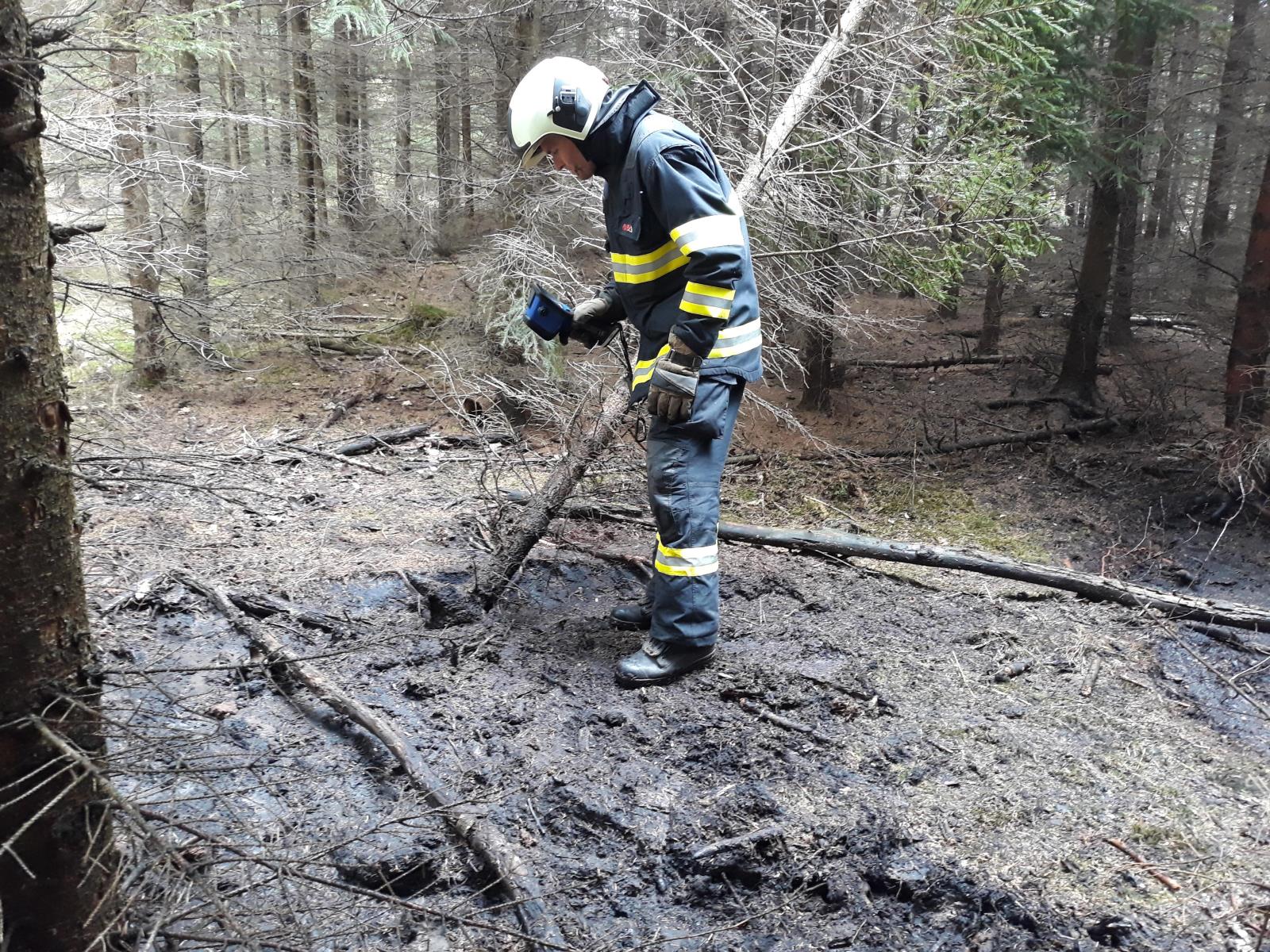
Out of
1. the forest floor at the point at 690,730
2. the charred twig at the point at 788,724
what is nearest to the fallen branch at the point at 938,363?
the forest floor at the point at 690,730

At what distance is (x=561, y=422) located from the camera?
515cm

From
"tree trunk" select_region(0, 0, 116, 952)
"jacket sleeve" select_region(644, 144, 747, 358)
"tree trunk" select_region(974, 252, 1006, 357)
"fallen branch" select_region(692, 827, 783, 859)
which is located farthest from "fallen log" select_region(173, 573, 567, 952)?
"tree trunk" select_region(974, 252, 1006, 357)

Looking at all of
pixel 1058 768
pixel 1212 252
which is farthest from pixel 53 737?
pixel 1212 252

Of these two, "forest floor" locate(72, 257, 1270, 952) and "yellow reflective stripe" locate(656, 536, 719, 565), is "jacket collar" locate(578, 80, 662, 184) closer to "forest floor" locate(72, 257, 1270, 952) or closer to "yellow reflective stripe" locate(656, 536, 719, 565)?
"yellow reflective stripe" locate(656, 536, 719, 565)

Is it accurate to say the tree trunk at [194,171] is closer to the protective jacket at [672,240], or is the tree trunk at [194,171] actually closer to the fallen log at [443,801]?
the fallen log at [443,801]

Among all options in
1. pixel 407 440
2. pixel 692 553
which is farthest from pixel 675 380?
pixel 407 440

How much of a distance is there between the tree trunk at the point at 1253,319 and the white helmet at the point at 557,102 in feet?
20.5

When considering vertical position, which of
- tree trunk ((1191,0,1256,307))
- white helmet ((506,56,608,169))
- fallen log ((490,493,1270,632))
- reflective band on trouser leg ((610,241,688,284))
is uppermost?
tree trunk ((1191,0,1256,307))

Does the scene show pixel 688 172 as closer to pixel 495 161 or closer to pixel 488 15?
pixel 488 15

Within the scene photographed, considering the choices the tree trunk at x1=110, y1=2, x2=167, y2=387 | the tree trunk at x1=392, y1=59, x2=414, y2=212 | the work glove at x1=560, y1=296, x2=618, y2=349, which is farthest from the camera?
the tree trunk at x1=392, y1=59, x2=414, y2=212

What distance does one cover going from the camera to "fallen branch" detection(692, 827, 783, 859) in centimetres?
293

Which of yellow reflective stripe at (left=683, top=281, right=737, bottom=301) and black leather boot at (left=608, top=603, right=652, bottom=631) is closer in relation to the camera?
yellow reflective stripe at (left=683, top=281, right=737, bottom=301)

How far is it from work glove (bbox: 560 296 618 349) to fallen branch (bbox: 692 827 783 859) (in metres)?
2.49

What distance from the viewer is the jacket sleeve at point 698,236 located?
3459 millimetres
